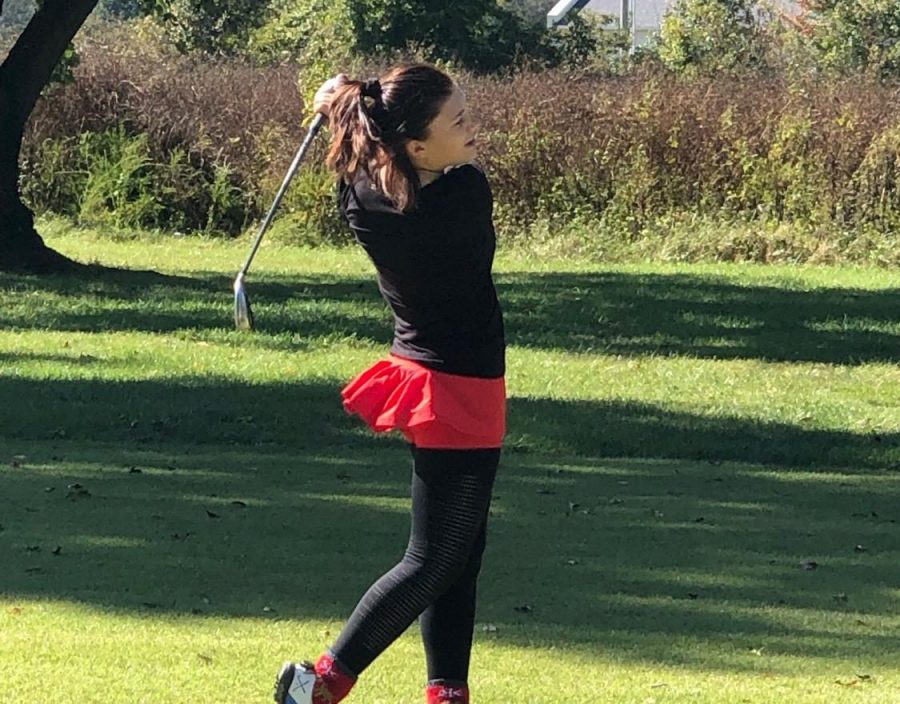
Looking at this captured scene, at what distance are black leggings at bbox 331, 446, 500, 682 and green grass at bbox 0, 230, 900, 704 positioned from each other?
619 millimetres

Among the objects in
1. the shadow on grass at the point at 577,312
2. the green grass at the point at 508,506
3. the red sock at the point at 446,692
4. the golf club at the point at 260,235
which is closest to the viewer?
the red sock at the point at 446,692

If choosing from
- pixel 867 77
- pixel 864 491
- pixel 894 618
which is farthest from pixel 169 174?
pixel 894 618

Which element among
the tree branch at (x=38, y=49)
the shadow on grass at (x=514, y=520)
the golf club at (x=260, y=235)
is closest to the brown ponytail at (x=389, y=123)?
the golf club at (x=260, y=235)

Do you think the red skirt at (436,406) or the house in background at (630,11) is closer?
the red skirt at (436,406)

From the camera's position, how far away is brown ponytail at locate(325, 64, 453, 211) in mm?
4145

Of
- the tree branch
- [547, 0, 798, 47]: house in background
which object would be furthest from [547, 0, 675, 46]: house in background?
the tree branch

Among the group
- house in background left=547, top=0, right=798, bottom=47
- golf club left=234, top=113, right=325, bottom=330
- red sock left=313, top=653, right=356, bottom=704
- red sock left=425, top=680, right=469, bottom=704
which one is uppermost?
golf club left=234, top=113, right=325, bottom=330

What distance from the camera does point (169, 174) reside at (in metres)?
26.0

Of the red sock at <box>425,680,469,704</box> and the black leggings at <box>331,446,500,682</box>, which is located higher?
the black leggings at <box>331,446,500,682</box>

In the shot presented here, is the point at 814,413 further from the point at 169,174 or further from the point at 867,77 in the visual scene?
the point at 169,174

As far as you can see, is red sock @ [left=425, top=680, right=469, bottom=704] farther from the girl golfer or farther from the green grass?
the green grass

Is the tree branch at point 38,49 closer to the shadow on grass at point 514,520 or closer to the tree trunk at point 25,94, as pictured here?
the tree trunk at point 25,94

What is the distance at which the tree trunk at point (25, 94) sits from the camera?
64.1ft

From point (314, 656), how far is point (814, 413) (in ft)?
22.7
